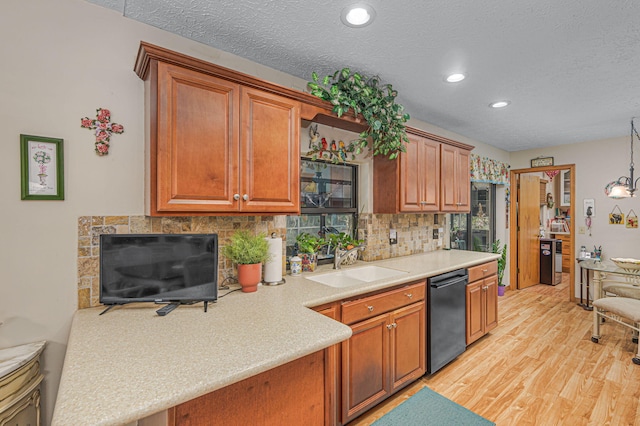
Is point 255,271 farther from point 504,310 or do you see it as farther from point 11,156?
point 504,310

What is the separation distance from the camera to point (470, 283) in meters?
2.93

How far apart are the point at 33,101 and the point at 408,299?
2.52 meters

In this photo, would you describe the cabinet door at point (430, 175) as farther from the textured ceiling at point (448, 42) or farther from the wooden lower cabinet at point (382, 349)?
the wooden lower cabinet at point (382, 349)

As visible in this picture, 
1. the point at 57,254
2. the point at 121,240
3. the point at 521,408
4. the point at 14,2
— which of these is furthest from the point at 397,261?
the point at 14,2

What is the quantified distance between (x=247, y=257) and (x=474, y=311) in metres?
2.40

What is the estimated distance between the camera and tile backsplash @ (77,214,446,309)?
1.57 meters

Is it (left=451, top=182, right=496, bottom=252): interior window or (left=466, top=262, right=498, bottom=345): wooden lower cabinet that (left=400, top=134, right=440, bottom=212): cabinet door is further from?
(left=451, top=182, right=496, bottom=252): interior window

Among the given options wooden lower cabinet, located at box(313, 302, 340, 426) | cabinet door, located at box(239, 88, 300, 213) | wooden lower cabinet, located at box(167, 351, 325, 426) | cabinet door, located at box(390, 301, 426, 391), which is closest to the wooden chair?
cabinet door, located at box(390, 301, 426, 391)

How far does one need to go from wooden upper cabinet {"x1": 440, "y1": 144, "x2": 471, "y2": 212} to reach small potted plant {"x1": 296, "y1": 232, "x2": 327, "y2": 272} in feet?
5.07

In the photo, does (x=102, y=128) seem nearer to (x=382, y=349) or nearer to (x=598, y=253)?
(x=382, y=349)

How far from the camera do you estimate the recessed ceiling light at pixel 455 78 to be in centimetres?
235

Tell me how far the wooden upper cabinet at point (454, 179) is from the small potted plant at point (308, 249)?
1546mm

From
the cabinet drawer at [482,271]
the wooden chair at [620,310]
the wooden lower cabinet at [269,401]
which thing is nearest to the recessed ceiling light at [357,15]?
the wooden lower cabinet at [269,401]

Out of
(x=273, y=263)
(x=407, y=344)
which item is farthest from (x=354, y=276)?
(x=273, y=263)
